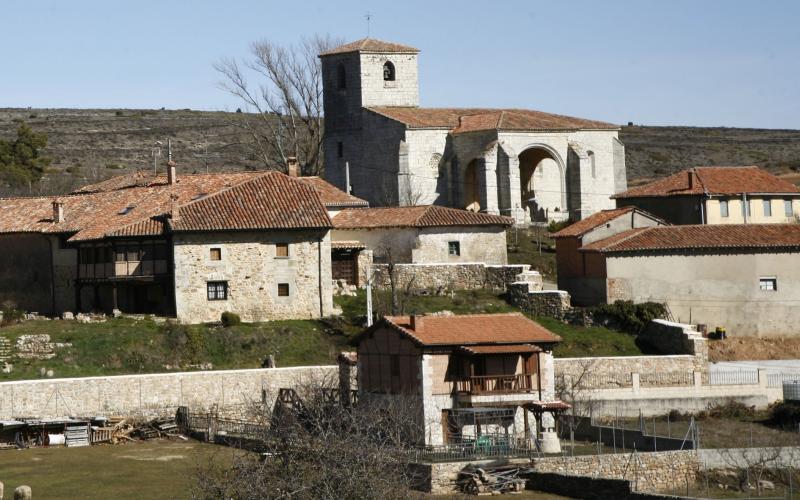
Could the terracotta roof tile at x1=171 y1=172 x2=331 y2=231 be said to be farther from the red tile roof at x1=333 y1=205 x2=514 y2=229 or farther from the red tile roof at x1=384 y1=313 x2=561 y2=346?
the red tile roof at x1=384 y1=313 x2=561 y2=346

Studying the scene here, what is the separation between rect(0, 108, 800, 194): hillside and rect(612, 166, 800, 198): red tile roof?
90.2 ft

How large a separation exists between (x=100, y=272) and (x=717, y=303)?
21702 mm

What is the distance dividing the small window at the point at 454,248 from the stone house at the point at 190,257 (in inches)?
276

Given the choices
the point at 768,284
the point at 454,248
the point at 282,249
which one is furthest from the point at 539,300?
the point at 282,249

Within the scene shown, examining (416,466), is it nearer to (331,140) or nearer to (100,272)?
(100,272)

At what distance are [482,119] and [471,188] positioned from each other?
3.36 meters

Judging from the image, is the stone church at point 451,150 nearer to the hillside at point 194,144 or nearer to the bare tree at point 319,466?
the hillside at point 194,144

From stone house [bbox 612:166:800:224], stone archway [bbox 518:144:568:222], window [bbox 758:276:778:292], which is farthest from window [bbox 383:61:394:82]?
window [bbox 758:276:778:292]

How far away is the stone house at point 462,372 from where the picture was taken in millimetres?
46513

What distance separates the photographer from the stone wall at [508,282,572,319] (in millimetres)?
61375

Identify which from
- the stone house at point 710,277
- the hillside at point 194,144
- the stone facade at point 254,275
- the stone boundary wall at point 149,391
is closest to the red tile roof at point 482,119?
the stone house at point 710,277

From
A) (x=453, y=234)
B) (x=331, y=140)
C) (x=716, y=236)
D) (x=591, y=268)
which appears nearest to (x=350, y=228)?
(x=453, y=234)

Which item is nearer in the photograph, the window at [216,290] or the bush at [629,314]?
the window at [216,290]

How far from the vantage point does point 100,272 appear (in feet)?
198
